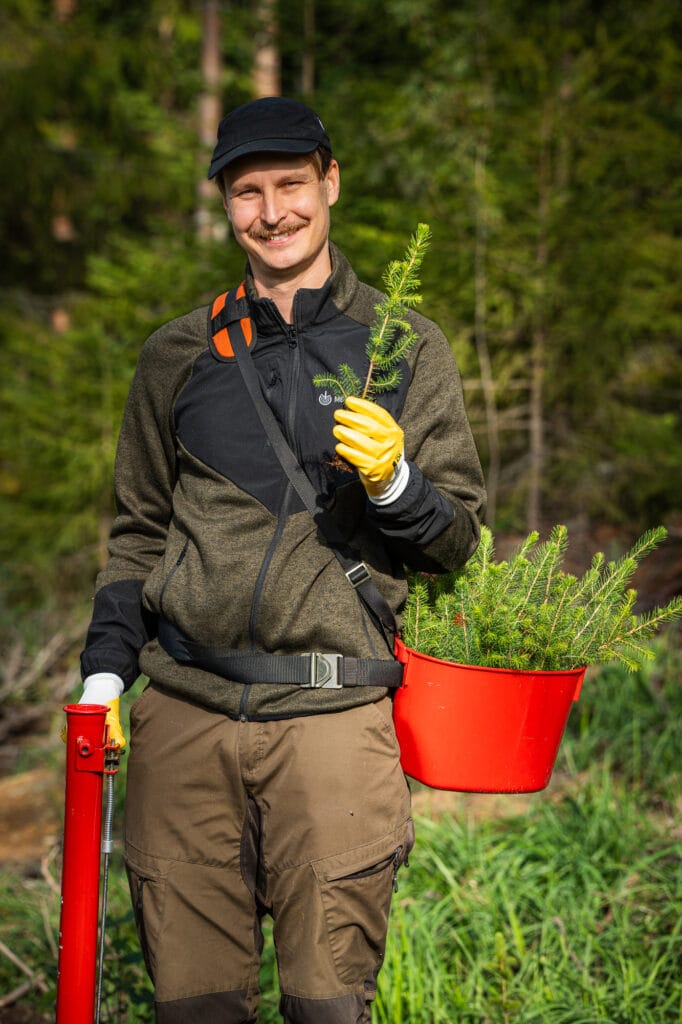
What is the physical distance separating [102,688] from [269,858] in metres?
0.49

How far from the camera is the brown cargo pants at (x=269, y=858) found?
76.7 inches

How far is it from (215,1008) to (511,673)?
0.90 m

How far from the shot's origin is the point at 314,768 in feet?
6.46

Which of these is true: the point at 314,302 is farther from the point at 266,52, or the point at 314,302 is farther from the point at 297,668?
the point at 266,52

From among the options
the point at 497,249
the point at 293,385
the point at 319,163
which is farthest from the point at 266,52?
the point at 293,385

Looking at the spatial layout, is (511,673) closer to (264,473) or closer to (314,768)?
(314,768)

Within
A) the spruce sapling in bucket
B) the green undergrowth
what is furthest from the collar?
the green undergrowth

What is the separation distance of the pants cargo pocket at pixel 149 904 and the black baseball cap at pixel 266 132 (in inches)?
56.6

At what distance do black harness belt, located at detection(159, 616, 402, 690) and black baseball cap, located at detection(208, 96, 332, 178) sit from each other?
3.24 feet

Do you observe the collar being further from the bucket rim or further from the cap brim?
the bucket rim

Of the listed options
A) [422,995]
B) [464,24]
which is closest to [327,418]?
[422,995]

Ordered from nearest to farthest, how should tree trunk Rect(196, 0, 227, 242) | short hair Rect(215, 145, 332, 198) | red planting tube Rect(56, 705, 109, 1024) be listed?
1. red planting tube Rect(56, 705, 109, 1024)
2. short hair Rect(215, 145, 332, 198)
3. tree trunk Rect(196, 0, 227, 242)

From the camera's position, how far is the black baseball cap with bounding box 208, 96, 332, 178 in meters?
2.05

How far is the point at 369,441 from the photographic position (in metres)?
1.78
